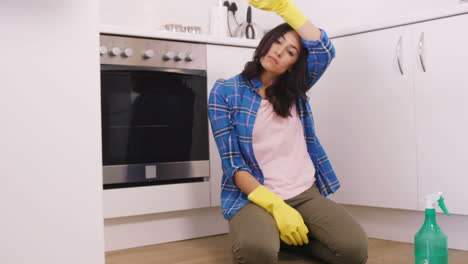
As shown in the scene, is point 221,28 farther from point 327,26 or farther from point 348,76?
point 348,76

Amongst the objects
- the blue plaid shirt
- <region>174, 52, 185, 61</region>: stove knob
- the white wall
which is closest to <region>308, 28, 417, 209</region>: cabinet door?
the blue plaid shirt

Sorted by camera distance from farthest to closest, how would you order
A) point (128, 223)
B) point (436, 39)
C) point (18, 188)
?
point (128, 223)
point (436, 39)
point (18, 188)

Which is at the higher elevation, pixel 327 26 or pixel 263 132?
pixel 327 26

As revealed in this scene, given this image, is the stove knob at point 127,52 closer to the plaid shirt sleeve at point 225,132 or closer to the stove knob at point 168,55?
the stove knob at point 168,55

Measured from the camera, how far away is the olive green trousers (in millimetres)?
1605

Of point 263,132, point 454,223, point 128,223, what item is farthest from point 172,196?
point 454,223

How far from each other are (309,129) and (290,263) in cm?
50

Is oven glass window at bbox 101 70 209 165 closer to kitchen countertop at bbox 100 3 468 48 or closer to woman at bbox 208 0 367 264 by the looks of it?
kitchen countertop at bbox 100 3 468 48

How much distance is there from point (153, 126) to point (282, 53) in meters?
0.62

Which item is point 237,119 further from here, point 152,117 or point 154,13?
point 154,13

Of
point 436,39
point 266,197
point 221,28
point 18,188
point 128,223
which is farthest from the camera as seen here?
point 221,28

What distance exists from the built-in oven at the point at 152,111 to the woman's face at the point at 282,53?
1.44 feet

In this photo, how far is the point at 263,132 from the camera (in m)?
1.88

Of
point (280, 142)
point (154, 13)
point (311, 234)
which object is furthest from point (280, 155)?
point (154, 13)
